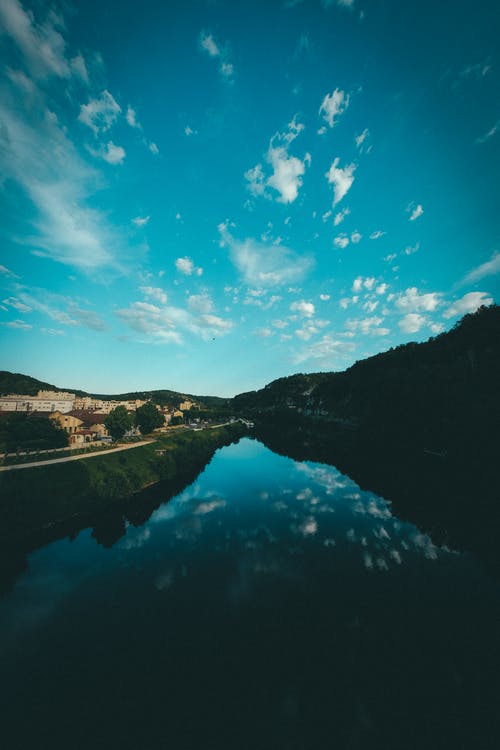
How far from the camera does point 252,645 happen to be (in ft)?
47.4

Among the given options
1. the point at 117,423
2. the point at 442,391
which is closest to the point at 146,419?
the point at 117,423

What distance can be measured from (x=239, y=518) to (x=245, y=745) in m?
22.1

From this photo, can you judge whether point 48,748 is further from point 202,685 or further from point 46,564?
point 46,564

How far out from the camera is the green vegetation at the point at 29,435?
46.4 m

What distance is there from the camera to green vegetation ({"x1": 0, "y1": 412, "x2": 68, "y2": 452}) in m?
46.4

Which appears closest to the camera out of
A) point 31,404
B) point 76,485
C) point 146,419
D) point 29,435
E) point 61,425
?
point 76,485

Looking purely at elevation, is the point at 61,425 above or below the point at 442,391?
below

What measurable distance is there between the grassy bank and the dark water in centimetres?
510

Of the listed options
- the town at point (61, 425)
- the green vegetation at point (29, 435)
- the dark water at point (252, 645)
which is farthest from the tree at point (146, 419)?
the dark water at point (252, 645)

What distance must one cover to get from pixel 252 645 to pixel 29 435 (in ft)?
173

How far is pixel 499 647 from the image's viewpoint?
1412cm

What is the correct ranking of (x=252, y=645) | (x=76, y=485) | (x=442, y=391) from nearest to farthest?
(x=252, y=645)
(x=76, y=485)
(x=442, y=391)

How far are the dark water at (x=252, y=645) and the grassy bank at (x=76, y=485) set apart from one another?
5.10 m

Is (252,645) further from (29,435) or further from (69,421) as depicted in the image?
(69,421)
